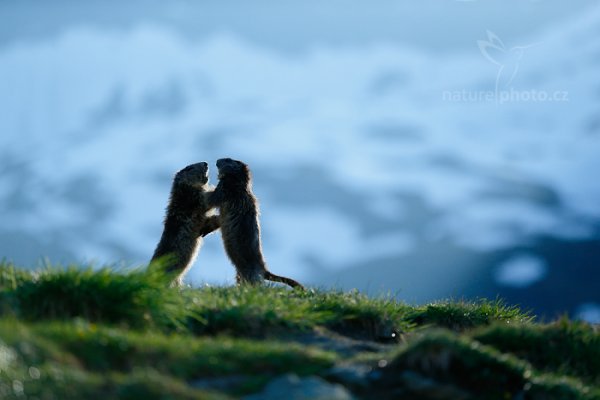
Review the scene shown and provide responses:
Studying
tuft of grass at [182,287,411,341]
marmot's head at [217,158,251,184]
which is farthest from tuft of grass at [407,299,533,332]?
marmot's head at [217,158,251,184]

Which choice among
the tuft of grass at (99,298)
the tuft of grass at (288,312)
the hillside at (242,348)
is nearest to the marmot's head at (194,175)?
the tuft of grass at (288,312)

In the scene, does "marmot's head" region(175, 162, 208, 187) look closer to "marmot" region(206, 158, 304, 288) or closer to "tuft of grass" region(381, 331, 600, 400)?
"marmot" region(206, 158, 304, 288)

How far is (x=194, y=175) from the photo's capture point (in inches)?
533

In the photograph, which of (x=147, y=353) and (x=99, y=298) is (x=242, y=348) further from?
(x=99, y=298)

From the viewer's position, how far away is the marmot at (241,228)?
12.6 metres

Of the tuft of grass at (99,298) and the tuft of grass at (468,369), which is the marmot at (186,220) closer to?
the tuft of grass at (99,298)

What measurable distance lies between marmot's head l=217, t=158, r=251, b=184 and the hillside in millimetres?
3332

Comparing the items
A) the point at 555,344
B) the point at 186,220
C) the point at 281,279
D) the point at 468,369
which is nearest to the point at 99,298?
the point at 468,369

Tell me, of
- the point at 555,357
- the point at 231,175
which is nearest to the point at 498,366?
the point at 555,357

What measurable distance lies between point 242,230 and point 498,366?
6071 mm

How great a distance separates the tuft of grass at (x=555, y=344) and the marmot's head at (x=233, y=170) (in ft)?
18.2

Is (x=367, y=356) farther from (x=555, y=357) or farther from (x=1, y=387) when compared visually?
(x=1, y=387)

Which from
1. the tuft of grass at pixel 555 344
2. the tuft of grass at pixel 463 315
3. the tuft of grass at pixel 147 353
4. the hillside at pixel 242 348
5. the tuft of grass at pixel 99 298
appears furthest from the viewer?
the tuft of grass at pixel 463 315

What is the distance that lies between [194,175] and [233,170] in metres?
0.65
